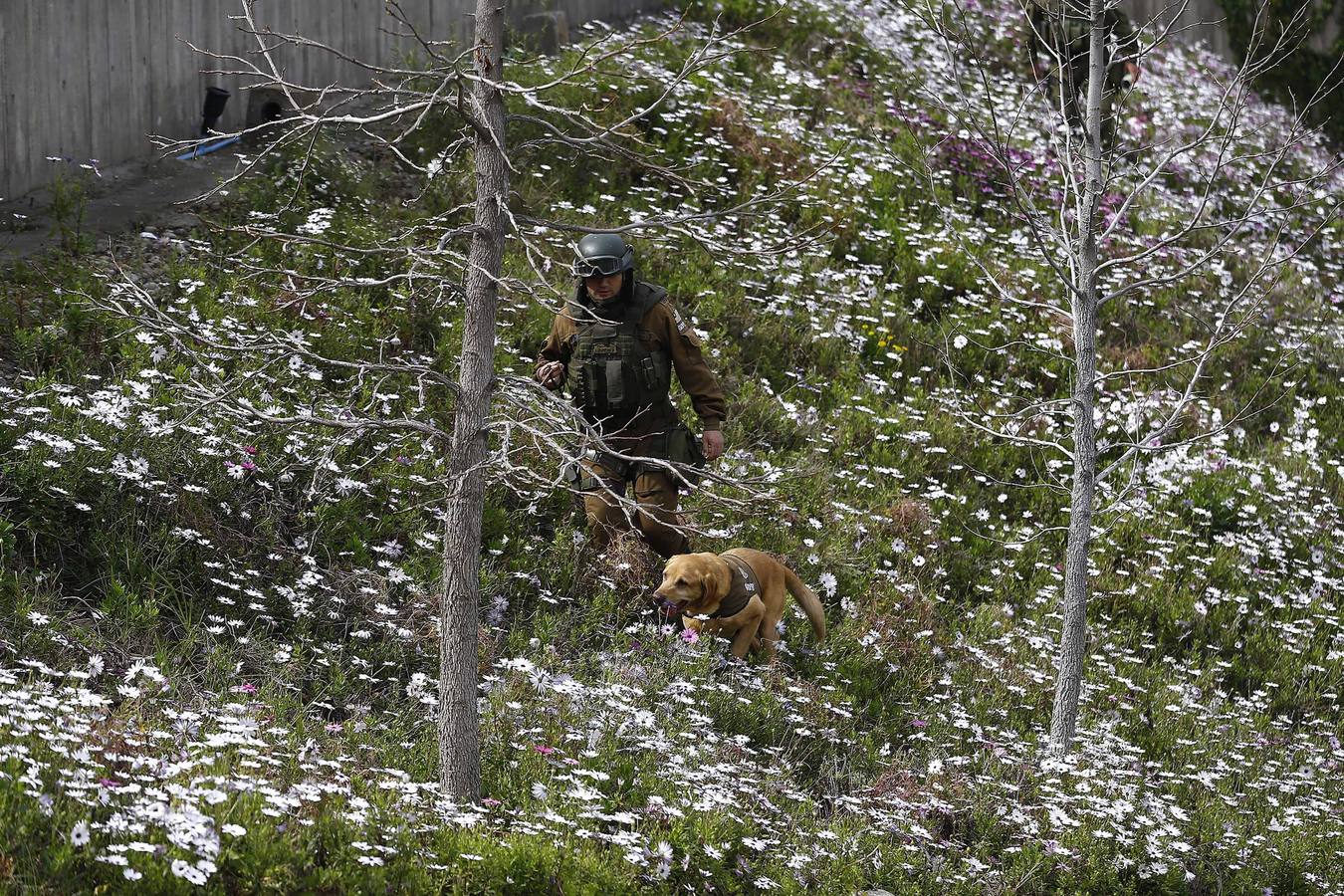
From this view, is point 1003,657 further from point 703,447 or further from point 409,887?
point 409,887

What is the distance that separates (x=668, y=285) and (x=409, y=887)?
290 inches

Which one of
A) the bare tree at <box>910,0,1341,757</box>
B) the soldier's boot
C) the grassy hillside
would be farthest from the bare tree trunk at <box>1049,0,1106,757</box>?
the soldier's boot

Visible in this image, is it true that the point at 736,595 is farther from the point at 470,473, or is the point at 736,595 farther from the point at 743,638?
the point at 470,473

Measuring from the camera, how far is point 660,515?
7766mm

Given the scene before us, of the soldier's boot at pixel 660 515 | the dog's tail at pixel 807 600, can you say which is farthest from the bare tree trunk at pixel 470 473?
the dog's tail at pixel 807 600

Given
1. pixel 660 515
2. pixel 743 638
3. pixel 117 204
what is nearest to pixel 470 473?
pixel 743 638

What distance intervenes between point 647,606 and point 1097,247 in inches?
146

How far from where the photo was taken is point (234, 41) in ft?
39.0

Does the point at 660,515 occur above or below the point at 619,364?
below

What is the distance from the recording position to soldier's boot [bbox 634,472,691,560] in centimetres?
761

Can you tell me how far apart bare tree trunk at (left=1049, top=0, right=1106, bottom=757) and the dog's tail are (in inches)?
54.3

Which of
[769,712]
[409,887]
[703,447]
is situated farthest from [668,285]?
[409,887]

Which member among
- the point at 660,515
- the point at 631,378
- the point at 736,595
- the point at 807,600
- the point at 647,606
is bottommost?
the point at 647,606

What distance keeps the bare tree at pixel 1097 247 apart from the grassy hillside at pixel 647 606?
265 mm
